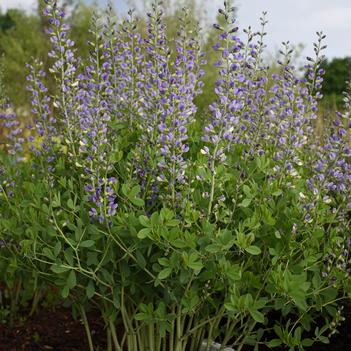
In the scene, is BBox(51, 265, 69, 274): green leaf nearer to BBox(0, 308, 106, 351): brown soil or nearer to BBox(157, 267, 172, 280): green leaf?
BBox(157, 267, 172, 280): green leaf

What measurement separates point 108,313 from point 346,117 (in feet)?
5.33

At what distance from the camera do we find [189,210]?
9.39 feet

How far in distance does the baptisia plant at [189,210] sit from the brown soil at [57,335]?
361mm

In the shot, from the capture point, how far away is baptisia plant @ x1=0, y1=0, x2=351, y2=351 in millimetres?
2838

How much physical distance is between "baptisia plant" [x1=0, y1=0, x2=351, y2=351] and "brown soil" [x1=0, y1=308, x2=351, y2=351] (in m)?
0.36

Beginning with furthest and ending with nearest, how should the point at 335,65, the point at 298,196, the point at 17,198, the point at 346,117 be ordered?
the point at 335,65
the point at 17,198
the point at 298,196
the point at 346,117

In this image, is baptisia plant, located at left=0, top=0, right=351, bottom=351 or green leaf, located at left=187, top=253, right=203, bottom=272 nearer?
green leaf, located at left=187, top=253, right=203, bottom=272

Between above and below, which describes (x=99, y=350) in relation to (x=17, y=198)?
below

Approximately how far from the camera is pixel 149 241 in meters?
2.86

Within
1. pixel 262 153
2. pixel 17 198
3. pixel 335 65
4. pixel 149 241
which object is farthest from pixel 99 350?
pixel 335 65

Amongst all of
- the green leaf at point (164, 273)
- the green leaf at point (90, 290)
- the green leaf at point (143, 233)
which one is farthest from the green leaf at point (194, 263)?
the green leaf at point (90, 290)

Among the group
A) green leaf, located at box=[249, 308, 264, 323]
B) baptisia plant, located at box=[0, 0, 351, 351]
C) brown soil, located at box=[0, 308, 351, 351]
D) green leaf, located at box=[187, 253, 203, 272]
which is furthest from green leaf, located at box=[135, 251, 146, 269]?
brown soil, located at box=[0, 308, 351, 351]

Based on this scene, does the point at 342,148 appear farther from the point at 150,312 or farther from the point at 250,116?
the point at 150,312

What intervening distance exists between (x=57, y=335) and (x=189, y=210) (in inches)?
78.8
